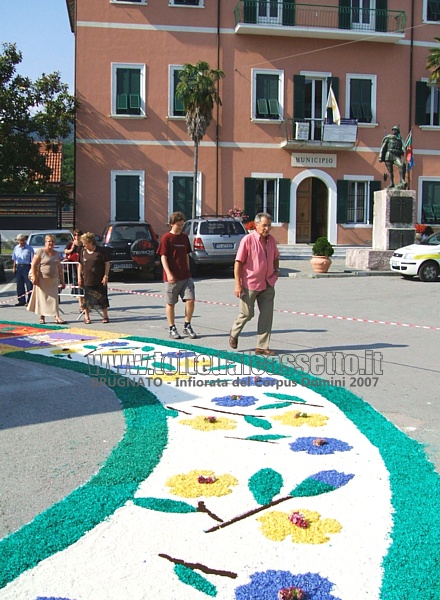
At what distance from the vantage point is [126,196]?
2830cm

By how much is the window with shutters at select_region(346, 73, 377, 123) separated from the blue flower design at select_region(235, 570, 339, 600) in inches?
1110

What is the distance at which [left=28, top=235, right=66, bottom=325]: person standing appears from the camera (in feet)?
39.4

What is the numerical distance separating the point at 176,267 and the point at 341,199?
20516 mm

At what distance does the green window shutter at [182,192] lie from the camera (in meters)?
28.7

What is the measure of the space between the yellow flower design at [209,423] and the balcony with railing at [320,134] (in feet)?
77.7

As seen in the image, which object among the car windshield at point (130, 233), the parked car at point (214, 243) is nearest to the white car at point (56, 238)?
the car windshield at point (130, 233)

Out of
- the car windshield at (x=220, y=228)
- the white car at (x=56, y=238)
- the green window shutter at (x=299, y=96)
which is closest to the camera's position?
the car windshield at (x=220, y=228)

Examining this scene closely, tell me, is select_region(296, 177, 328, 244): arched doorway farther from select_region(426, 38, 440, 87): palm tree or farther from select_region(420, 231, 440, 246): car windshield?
select_region(420, 231, 440, 246): car windshield

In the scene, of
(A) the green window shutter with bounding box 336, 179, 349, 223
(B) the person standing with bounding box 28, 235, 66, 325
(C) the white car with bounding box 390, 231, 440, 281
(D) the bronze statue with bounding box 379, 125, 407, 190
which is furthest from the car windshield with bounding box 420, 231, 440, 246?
(B) the person standing with bounding box 28, 235, 66, 325

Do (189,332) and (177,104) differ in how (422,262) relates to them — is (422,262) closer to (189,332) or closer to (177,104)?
(189,332)

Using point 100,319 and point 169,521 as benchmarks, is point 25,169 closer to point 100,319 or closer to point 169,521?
point 100,319

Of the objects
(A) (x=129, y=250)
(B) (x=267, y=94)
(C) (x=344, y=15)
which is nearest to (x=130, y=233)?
(A) (x=129, y=250)

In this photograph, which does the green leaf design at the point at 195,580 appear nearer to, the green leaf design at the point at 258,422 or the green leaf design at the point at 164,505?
the green leaf design at the point at 164,505

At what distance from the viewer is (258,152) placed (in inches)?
1141
